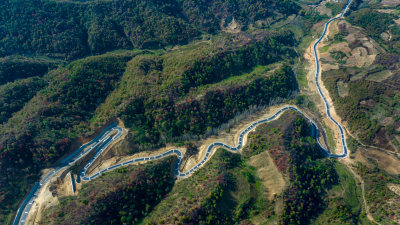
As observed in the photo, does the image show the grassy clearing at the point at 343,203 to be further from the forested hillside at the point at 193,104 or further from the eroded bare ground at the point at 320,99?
the eroded bare ground at the point at 320,99

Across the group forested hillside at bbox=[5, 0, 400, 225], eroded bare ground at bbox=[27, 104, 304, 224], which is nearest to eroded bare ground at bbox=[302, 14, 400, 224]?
forested hillside at bbox=[5, 0, 400, 225]

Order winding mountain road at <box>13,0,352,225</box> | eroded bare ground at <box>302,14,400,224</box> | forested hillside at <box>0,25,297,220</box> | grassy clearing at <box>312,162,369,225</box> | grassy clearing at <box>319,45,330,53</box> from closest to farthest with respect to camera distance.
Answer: winding mountain road at <box>13,0,352,225</box> → grassy clearing at <box>312,162,369,225</box> → forested hillside at <box>0,25,297,220</box> → eroded bare ground at <box>302,14,400,224</box> → grassy clearing at <box>319,45,330,53</box>

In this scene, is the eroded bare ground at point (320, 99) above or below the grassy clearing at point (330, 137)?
above

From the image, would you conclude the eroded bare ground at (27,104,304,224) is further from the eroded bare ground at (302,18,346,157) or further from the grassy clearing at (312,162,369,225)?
the eroded bare ground at (302,18,346,157)

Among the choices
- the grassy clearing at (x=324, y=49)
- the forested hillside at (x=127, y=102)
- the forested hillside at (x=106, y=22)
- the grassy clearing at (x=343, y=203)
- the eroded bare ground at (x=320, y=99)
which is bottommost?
the grassy clearing at (x=343, y=203)

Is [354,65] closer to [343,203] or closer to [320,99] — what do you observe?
[320,99]

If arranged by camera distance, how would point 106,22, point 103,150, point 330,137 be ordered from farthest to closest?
point 106,22 < point 330,137 < point 103,150

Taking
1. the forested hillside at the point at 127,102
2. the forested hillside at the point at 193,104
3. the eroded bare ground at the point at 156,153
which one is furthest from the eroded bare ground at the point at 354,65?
the eroded bare ground at the point at 156,153

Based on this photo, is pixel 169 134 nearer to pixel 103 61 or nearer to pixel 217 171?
Result: pixel 217 171

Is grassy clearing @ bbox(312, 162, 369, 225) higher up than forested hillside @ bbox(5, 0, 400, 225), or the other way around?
forested hillside @ bbox(5, 0, 400, 225)

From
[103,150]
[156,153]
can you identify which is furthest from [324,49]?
[103,150]


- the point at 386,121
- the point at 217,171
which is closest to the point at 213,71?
the point at 217,171
